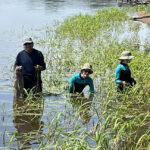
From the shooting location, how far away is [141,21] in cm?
2641

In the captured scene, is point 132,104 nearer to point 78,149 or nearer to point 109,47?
point 78,149

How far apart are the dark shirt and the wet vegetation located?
0.74 m

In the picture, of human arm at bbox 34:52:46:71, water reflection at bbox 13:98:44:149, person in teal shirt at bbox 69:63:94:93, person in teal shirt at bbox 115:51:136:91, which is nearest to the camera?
water reflection at bbox 13:98:44:149

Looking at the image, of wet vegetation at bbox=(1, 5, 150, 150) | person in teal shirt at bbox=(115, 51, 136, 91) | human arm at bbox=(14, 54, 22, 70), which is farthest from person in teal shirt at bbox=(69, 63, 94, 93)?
human arm at bbox=(14, 54, 22, 70)

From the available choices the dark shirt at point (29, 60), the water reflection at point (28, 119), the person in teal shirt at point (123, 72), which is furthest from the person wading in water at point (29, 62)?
the person in teal shirt at point (123, 72)

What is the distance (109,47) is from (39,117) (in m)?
6.58

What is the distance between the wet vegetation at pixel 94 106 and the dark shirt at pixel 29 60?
74cm

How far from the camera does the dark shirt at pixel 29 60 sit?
7195 mm

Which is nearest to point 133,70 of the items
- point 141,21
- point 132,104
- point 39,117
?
point 132,104

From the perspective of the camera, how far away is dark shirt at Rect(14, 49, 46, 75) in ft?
23.6

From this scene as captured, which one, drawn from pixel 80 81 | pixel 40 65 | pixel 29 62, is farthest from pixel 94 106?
pixel 29 62

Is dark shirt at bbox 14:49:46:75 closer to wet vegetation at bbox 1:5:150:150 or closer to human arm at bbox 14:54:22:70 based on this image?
human arm at bbox 14:54:22:70

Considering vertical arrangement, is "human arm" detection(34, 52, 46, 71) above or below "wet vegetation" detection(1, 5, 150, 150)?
above

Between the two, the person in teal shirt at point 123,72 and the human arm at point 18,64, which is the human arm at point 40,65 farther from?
the person in teal shirt at point 123,72
